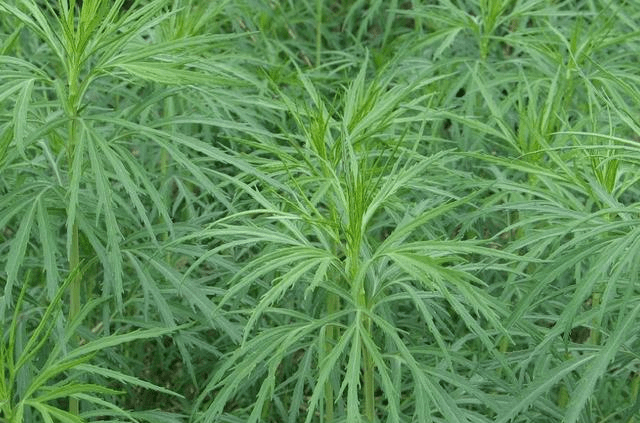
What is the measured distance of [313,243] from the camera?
329 centimetres

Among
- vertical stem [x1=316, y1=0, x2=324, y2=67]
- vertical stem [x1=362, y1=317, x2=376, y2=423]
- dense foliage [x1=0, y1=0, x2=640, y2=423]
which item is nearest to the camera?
dense foliage [x1=0, y1=0, x2=640, y2=423]

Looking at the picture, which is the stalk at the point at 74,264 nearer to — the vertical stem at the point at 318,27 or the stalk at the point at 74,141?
the stalk at the point at 74,141

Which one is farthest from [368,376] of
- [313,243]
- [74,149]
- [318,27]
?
[318,27]

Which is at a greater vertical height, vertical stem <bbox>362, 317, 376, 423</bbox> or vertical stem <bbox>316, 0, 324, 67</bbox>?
vertical stem <bbox>316, 0, 324, 67</bbox>

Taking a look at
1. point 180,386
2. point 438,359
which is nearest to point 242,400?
point 180,386

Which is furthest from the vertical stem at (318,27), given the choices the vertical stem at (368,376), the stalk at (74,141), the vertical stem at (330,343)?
the vertical stem at (368,376)

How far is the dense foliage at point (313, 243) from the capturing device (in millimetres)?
2764

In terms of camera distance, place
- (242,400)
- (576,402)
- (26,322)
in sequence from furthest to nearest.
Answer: (242,400) → (26,322) → (576,402)

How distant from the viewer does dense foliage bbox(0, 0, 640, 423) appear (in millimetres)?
2764

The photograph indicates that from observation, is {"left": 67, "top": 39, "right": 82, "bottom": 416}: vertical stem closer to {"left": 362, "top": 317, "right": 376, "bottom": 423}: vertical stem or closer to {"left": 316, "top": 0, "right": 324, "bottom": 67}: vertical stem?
{"left": 362, "top": 317, "right": 376, "bottom": 423}: vertical stem

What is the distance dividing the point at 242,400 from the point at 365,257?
1288mm

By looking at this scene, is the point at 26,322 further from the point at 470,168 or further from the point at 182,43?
the point at 470,168

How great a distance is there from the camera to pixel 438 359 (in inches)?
139

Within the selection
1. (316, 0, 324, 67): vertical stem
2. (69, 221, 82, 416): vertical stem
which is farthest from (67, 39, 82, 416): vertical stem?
(316, 0, 324, 67): vertical stem
